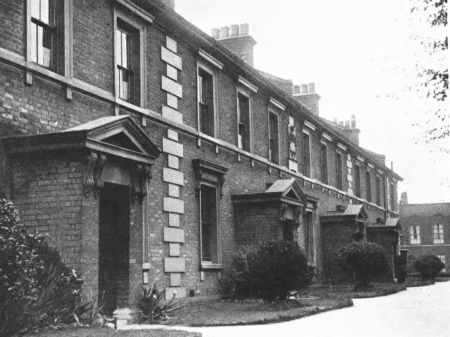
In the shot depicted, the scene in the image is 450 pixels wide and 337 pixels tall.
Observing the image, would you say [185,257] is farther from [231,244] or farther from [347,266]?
[347,266]

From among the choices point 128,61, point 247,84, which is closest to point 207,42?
point 247,84

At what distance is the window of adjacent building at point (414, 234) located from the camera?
239ft

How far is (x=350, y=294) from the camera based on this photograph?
72.4 ft

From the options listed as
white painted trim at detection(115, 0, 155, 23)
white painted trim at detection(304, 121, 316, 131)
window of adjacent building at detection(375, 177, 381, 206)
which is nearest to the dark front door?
white painted trim at detection(115, 0, 155, 23)

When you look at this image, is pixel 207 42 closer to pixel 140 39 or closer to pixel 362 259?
pixel 140 39

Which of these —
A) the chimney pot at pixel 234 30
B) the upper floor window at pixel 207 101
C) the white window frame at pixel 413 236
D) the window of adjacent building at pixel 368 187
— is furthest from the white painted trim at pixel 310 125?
the white window frame at pixel 413 236

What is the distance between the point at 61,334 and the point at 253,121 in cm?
1401

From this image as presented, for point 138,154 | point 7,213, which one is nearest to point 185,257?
point 138,154

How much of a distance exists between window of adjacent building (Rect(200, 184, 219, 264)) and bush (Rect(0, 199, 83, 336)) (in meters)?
8.51

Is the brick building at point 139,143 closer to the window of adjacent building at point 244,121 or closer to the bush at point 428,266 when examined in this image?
the window of adjacent building at point 244,121

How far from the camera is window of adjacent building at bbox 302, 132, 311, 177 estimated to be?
89.5 feet

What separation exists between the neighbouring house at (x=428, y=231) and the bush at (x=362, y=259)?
47997mm

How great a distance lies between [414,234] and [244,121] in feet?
185

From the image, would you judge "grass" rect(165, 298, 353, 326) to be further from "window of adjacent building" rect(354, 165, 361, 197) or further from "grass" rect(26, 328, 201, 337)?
"window of adjacent building" rect(354, 165, 361, 197)
